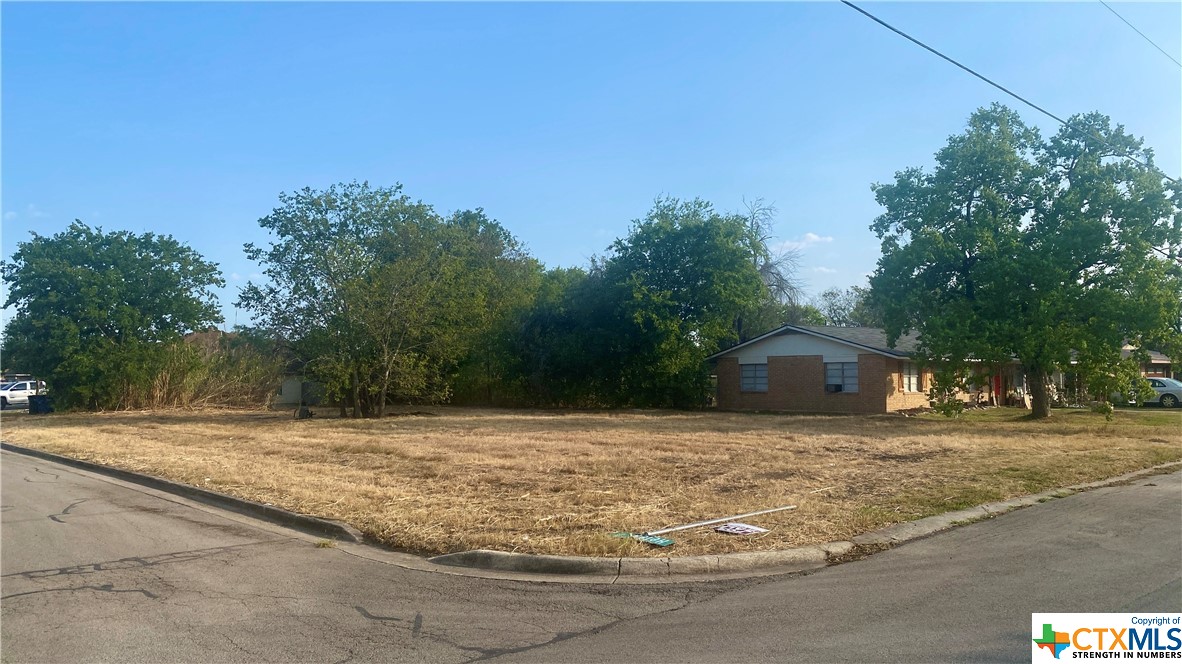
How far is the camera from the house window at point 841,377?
32.8 meters

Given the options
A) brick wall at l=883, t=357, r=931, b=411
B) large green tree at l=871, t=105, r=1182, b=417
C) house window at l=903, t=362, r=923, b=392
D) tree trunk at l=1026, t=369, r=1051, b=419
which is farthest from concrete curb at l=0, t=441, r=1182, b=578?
house window at l=903, t=362, r=923, b=392

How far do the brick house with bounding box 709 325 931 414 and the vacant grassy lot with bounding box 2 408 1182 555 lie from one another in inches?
204

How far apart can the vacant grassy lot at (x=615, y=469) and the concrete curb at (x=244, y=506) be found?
0.25 m

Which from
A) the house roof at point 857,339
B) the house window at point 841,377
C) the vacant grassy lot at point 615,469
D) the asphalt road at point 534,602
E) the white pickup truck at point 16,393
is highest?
the house roof at point 857,339

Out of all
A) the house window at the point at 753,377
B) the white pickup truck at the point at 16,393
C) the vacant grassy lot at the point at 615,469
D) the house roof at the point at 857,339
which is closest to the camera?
the vacant grassy lot at the point at 615,469

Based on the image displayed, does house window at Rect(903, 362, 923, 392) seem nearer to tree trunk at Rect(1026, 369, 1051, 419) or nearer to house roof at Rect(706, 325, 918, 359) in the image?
house roof at Rect(706, 325, 918, 359)

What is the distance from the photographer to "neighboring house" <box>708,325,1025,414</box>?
32.3 meters

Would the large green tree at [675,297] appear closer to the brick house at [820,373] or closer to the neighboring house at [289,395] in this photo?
the brick house at [820,373]

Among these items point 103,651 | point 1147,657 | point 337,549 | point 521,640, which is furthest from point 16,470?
point 1147,657

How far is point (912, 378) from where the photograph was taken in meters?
34.5

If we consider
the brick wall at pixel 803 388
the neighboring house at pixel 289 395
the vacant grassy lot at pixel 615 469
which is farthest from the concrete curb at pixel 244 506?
the neighboring house at pixel 289 395

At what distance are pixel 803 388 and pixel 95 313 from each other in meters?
31.5

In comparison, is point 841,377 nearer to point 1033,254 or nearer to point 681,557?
point 1033,254

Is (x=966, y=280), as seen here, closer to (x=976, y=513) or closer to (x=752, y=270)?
(x=752, y=270)
